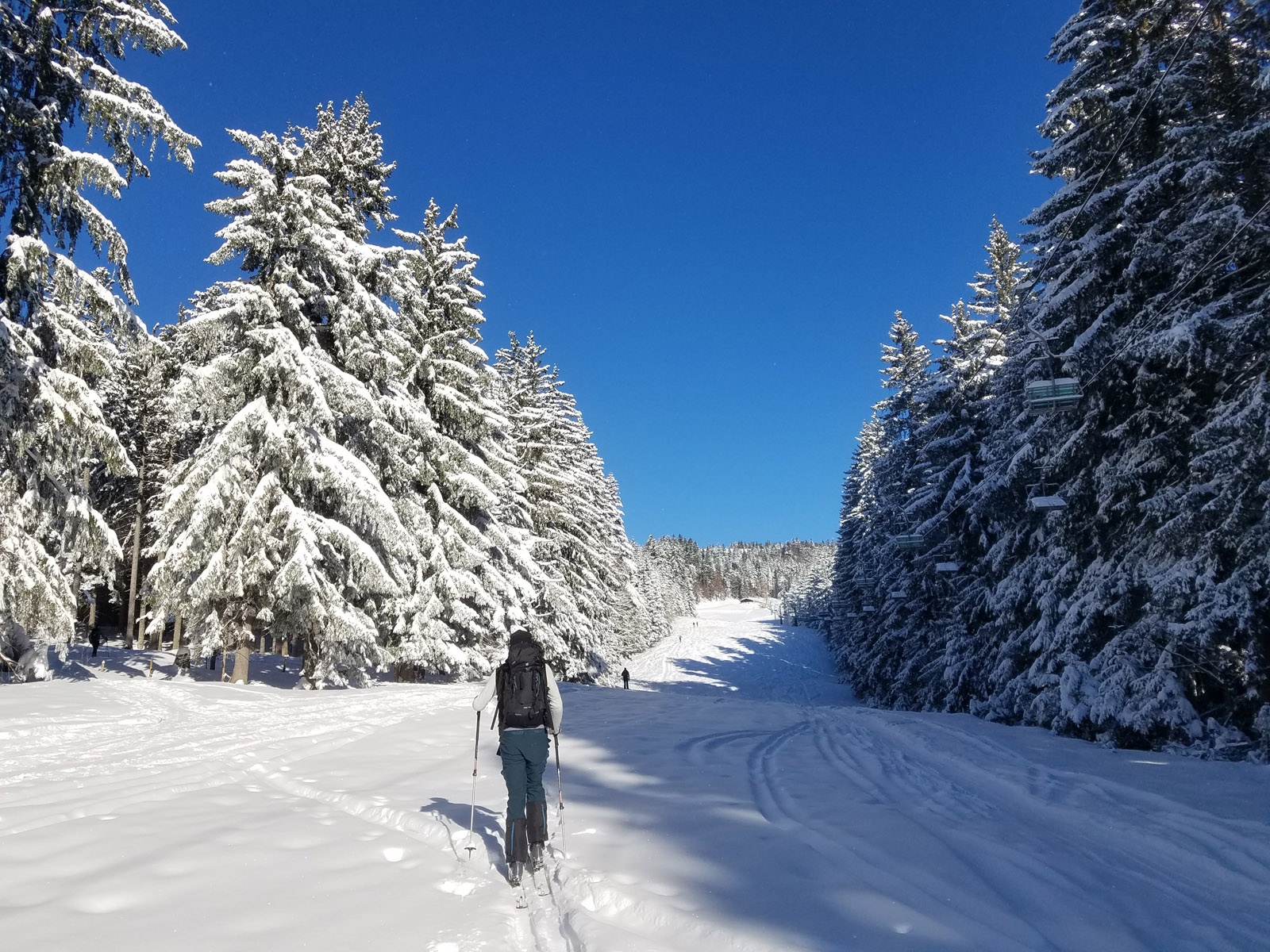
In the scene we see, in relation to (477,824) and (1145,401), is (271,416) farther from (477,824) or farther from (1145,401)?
(1145,401)

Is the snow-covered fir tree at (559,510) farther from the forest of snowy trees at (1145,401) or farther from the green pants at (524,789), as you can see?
the green pants at (524,789)

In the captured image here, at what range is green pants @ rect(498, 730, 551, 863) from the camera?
545 centimetres

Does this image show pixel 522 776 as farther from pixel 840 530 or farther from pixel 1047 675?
pixel 840 530

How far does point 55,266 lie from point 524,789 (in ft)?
42.7

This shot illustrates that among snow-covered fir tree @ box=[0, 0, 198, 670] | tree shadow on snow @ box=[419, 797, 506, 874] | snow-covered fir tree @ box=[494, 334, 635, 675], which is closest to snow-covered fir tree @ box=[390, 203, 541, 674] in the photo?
snow-covered fir tree @ box=[494, 334, 635, 675]

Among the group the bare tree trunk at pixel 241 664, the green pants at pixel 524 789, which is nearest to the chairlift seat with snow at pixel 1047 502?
the green pants at pixel 524 789

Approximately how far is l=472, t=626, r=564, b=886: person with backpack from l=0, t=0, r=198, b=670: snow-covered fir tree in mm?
11541

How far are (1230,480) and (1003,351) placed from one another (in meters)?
13.8

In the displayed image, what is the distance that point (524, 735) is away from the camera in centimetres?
→ 579

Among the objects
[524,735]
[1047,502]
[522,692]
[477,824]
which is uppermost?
[1047,502]

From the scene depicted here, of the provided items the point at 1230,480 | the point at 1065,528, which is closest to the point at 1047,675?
the point at 1065,528

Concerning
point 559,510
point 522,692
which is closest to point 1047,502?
point 522,692

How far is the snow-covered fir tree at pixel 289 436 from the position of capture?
17.0m

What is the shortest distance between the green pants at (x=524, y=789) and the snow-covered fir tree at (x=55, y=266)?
11.9m
